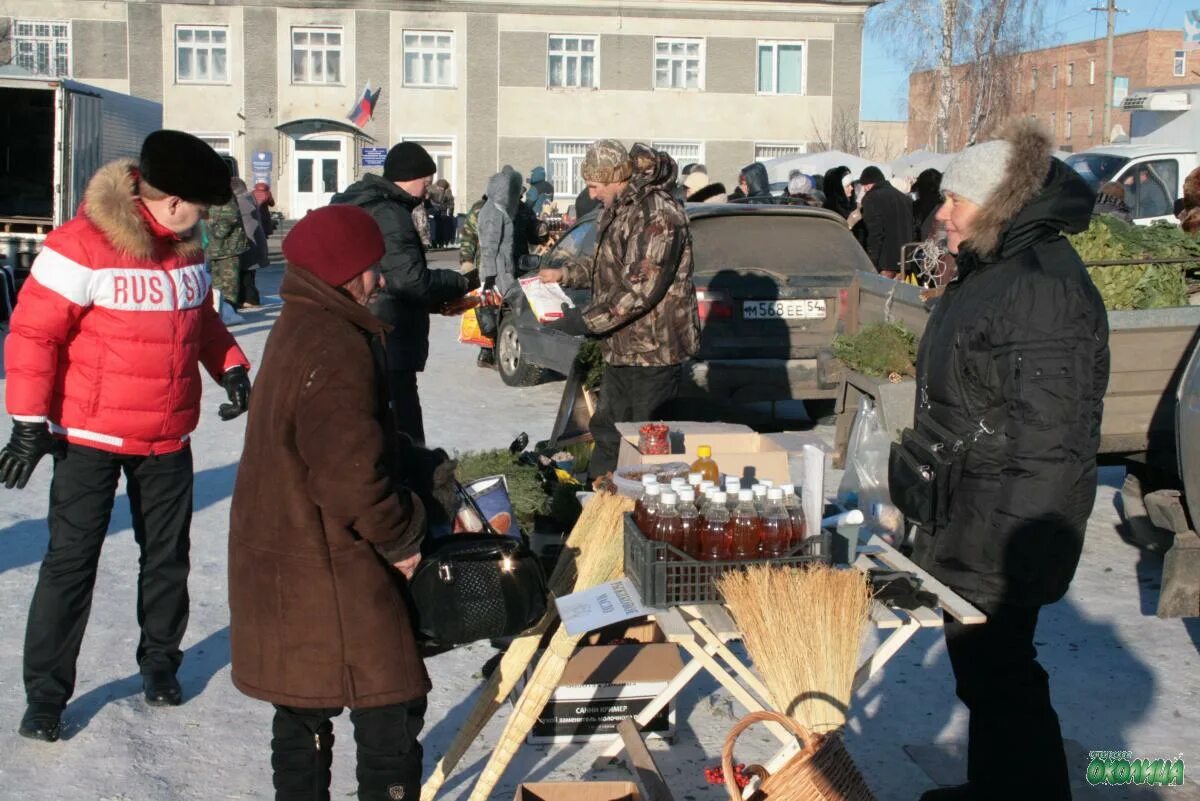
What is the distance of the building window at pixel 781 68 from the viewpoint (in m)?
43.5

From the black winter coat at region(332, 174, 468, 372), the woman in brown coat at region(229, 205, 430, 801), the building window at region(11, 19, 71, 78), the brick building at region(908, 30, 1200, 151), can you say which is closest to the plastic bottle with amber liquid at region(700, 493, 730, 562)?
the woman in brown coat at region(229, 205, 430, 801)

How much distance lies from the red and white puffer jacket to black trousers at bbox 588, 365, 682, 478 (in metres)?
2.17

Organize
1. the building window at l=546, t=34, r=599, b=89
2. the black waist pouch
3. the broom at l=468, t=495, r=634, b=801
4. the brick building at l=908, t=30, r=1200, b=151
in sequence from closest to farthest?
the black waist pouch → the broom at l=468, t=495, r=634, b=801 → the building window at l=546, t=34, r=599, b=89 → the brick building at l=908, t=30, r=1200, b=151

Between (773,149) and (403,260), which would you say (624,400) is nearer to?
(403,260)

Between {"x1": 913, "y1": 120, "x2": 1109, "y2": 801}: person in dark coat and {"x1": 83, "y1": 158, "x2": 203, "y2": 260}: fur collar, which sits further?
{"x1": 83, "y1": 158, "x2": 203, "y2": 260}: fur collar

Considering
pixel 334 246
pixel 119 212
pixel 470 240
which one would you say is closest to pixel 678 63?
pixel 470 240

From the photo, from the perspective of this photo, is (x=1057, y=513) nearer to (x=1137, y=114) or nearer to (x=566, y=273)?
(x=566, y=273)

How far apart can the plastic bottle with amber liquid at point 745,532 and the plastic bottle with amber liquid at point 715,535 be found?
25 millimetres

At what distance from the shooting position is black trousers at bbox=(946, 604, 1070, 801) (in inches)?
144

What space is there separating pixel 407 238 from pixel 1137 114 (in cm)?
2113

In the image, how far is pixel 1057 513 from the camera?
3545 mm

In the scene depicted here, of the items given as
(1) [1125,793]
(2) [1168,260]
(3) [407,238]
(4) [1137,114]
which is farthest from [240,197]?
(4) [1137,114]

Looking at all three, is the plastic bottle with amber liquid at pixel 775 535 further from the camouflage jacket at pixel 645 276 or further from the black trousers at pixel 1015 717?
the camouflage jacket at pixel 645 276

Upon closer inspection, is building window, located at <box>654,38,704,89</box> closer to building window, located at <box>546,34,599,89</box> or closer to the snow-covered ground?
building window, located at <box>546,34,599,89</box>
